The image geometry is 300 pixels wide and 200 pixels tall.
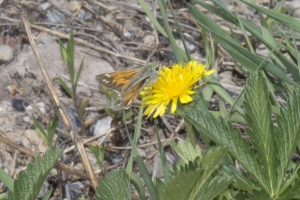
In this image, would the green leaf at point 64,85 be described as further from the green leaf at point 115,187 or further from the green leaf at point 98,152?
the green leaf at point 115,187

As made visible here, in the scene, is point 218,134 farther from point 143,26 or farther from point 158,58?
point 143,26

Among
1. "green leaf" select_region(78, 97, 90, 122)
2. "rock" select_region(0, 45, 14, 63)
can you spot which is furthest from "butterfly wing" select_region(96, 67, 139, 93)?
"rock" select_region(0, 45, 14, 63)

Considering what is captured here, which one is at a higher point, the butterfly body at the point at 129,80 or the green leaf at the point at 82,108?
the butterfly body at the point at 129,80

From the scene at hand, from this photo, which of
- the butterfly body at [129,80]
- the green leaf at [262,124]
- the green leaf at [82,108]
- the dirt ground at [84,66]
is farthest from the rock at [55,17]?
the green leaf at [262,124]

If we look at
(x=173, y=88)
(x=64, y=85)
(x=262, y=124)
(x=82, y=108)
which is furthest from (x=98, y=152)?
(x=262, y=124)

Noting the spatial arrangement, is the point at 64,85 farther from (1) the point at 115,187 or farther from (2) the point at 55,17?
(1) the point at 115,187

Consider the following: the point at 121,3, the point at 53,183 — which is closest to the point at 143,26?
the point at 121,3
